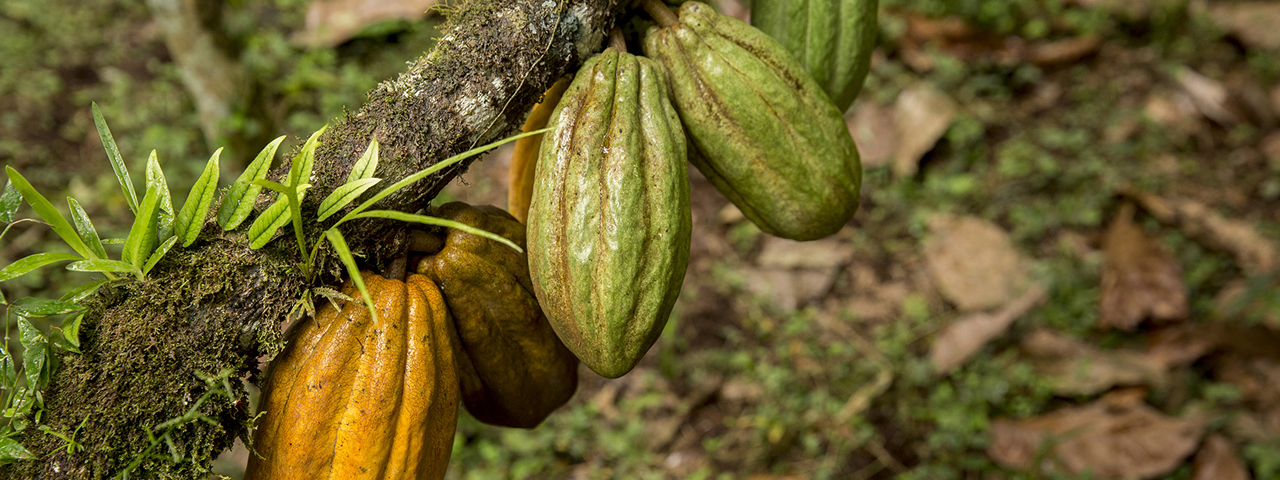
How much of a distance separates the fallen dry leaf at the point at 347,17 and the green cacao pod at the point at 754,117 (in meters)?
3.66

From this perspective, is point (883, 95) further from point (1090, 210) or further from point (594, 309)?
point (594, 309)

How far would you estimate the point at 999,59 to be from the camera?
445 cm

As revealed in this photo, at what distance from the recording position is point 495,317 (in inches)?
49.2

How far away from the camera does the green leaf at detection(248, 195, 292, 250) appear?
104 cm

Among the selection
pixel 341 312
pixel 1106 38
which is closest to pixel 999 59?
pixel 1106 38

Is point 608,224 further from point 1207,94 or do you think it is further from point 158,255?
point 1207,94

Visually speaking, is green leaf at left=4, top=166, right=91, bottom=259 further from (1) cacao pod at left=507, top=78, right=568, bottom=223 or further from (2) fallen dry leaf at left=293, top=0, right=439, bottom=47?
(2) fallen dry leaf at left=293, top=0, right=439, bottom=47

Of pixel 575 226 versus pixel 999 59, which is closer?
pixel 575 226

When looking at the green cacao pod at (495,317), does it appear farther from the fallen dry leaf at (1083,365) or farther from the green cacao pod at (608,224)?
the fallen dry leaf at (1083,365)

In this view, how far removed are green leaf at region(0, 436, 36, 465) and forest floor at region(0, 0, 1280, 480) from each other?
1754mm

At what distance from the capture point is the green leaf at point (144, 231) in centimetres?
102

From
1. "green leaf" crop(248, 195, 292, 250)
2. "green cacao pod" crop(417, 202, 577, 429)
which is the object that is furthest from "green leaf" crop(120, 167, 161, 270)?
"green cacao pod" crop(417, 202, 577, 429)

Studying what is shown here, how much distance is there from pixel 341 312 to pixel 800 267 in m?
2.85

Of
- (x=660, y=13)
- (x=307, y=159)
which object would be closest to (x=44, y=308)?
(x=307, y=159)
